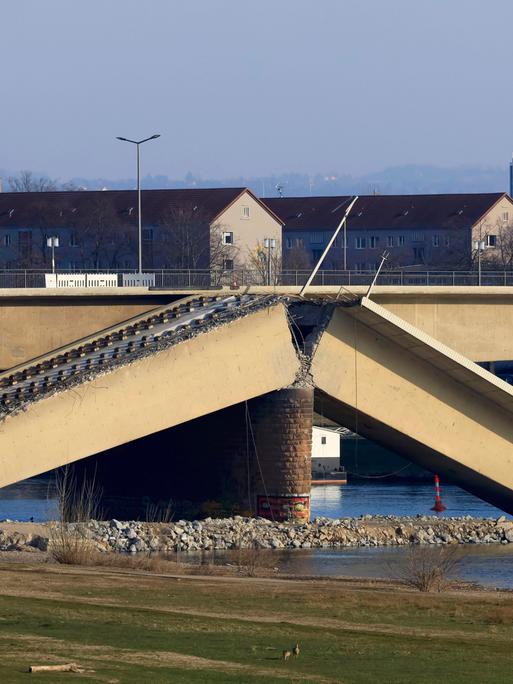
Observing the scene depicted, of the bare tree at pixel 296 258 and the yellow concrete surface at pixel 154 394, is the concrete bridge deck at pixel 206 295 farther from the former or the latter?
the bare tree at pixel 296 258

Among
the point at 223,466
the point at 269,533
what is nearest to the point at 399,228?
the point at 223,466

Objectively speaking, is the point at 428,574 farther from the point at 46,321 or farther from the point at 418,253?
the point at 418,253

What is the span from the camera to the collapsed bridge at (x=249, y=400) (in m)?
48.8

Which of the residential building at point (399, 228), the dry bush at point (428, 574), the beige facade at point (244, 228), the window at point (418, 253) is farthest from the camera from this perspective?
the window at point (418, 253)

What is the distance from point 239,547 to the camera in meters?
51.1

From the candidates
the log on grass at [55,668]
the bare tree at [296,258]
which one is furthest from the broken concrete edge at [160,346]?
the bare tree at [296,258]

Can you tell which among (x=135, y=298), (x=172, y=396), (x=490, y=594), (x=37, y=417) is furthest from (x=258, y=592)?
(x=135, y=298)

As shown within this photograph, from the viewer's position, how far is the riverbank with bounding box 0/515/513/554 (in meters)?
50.0

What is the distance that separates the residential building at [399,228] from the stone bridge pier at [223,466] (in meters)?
72.2

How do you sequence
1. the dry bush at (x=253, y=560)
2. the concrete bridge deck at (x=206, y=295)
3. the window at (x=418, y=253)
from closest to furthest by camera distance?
the dry bush at (x=253, y=560) → the concrete bridge deck at (x=206, y=295) → the window at (x=418, y=253)

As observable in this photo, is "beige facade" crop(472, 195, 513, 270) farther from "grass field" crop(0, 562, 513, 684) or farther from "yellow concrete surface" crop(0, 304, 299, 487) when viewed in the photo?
"grass field" crop(0, 562, 513, 684)

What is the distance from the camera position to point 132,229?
11844 cm

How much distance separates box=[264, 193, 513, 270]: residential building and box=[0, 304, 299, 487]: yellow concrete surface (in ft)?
252

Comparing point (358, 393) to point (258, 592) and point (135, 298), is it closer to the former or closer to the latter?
point (135, 298)
